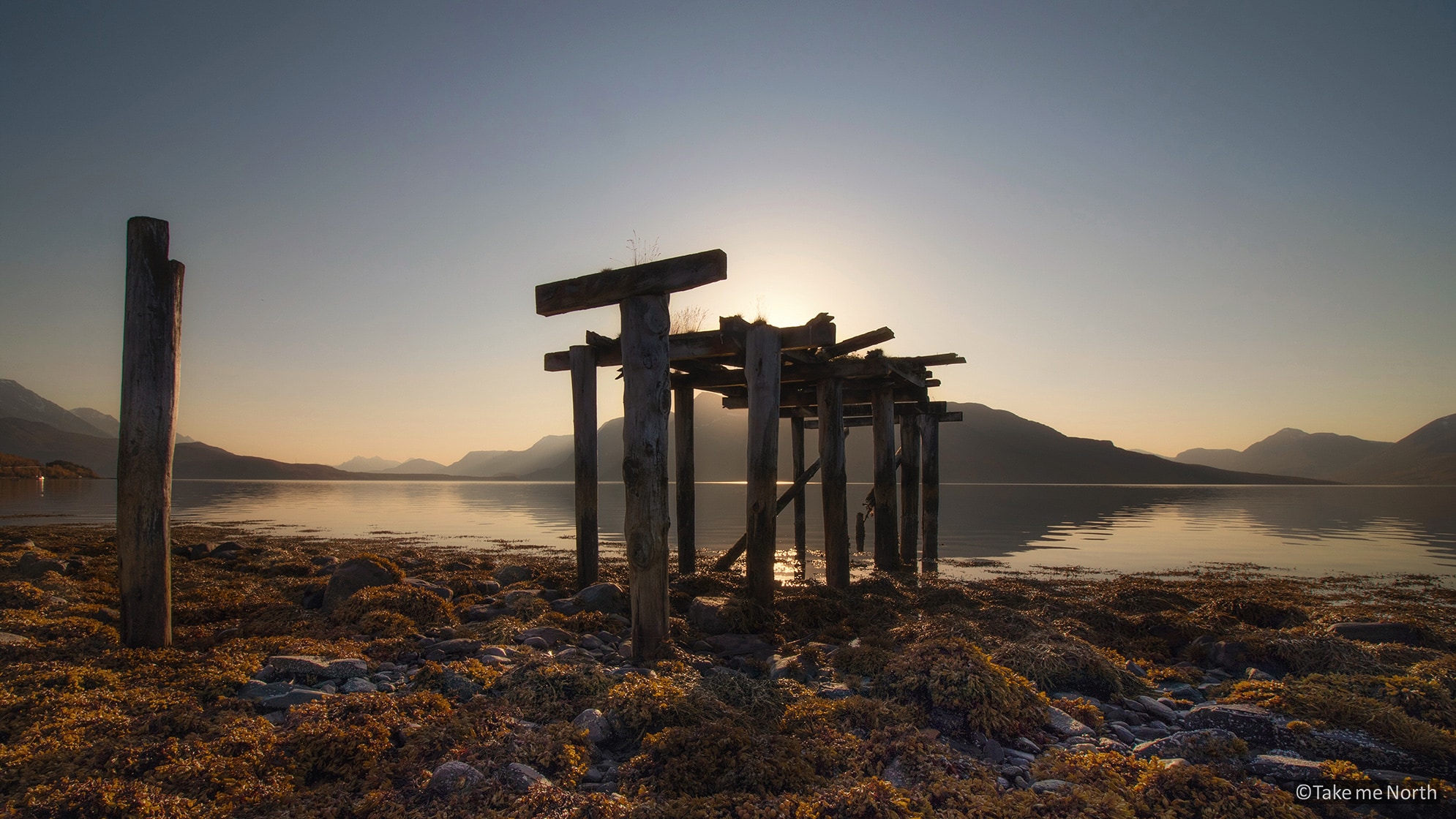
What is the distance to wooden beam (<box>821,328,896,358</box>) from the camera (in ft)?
35.8

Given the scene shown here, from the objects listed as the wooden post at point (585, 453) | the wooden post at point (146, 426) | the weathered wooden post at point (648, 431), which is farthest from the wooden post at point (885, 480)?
the wooden post at point (146, 426)

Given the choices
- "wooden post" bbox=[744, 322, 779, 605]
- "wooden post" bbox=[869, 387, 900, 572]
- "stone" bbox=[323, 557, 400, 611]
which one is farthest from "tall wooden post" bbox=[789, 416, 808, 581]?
"stone" bbox=[323, 557, 400, 611]

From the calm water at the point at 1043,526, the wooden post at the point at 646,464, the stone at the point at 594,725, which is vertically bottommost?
the calm water at the point at 1043,526

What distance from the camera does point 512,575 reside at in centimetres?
1250

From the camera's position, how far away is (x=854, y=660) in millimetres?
7102

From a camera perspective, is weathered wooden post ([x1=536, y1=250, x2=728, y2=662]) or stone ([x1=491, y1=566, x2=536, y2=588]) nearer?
weathered wooden post ([x1=536, y1=250, x2=728, y2=662])

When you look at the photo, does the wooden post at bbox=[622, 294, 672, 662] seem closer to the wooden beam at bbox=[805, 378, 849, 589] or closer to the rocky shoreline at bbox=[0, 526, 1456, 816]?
the rocky shoreline at bbox=[0, 526, 1456, 816]

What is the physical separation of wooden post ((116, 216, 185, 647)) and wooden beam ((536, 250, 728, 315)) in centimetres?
385

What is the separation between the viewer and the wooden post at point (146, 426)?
657cm

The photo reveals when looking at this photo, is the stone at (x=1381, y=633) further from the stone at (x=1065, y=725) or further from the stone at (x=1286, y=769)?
the stone at (x=1065, y=725)

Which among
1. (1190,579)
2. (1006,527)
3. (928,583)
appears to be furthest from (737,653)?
(1006,527)

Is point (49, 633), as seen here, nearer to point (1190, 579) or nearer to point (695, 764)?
point (695, 764)

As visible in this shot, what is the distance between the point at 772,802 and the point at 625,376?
473 centimetres

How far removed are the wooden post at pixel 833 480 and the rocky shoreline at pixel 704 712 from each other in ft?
11.2
